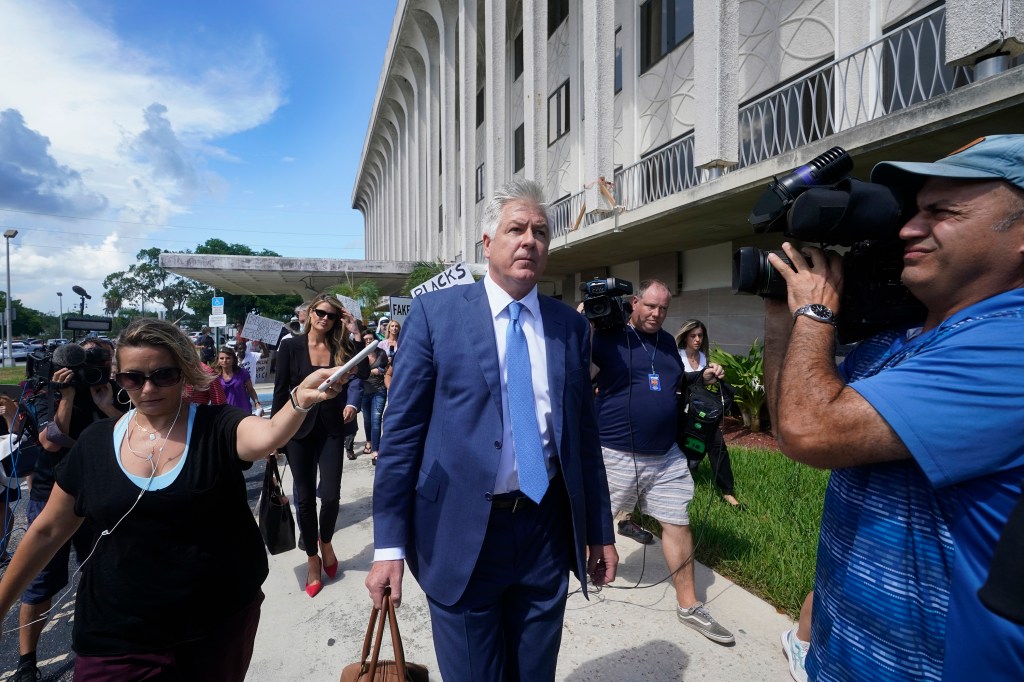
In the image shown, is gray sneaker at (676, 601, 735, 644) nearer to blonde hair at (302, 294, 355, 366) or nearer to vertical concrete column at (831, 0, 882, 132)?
blonde hair at (302, 294, 355, 366)

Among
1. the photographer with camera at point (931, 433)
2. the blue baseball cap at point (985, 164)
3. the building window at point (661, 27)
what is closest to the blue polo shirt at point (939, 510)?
the photographer with camera at point (931, 433)

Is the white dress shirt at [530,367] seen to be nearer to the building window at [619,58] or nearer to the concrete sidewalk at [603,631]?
the concrete sidewalk at [603,631]

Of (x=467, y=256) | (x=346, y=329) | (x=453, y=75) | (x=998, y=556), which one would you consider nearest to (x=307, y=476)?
(x=346, y=329)

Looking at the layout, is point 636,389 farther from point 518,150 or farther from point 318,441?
point 518,150

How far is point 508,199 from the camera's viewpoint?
6.68ft

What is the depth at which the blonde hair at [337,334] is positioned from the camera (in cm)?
420

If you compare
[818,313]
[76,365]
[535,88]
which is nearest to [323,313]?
[76,365]

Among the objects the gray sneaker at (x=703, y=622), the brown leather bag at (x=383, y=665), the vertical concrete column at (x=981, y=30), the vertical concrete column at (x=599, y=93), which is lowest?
the gray sneaker at (x=703, y=622)

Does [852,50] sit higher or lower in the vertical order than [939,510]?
higher

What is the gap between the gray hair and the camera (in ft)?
6.70

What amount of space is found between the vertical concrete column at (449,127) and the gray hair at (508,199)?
2016cm

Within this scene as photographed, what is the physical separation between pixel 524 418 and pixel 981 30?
19.4 ft

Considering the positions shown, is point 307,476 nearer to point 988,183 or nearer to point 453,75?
point 988,183

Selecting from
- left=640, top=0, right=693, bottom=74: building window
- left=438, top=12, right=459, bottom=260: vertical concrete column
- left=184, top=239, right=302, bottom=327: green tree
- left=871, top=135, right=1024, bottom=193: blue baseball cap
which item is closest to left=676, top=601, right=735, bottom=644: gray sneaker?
Answer: left=871, top=135, right=1024, bottom=193: blue baseball cap
